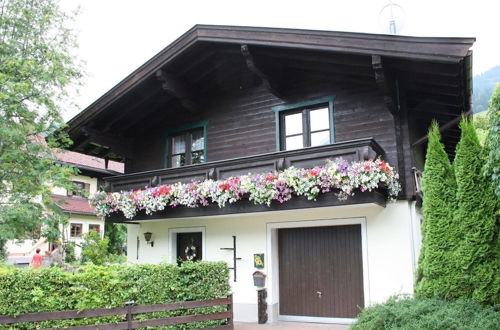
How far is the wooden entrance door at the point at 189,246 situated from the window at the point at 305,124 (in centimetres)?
334

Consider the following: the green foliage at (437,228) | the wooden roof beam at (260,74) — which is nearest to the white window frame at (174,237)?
the wooden roof beam at (260,74)

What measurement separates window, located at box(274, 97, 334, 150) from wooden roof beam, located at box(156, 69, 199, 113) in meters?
2.42

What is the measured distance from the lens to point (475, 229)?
749 centimetres

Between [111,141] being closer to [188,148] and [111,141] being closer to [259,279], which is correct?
[188,148]

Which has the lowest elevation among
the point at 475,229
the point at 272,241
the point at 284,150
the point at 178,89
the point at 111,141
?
the point at 272,241

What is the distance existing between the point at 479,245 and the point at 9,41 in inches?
421

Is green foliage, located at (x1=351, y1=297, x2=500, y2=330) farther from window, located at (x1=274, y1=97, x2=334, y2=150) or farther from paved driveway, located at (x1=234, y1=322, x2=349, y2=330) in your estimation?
window, located at (x1=274, y1=97, x2=334, y2=150)

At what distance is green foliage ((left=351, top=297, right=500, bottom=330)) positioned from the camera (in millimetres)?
6281

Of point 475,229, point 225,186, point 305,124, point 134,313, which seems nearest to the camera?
point 475,229

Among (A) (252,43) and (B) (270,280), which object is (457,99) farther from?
(B) (270,280)

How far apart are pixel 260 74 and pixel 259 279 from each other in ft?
15.2

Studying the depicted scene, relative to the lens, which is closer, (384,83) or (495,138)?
(495,138)

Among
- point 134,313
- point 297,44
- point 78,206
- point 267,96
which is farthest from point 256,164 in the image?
point 78,206

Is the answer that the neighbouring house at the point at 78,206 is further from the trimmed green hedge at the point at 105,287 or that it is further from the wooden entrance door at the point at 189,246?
the trimmed green hedge at the point at 105,287
